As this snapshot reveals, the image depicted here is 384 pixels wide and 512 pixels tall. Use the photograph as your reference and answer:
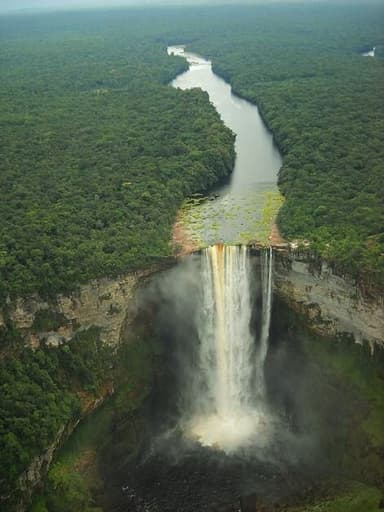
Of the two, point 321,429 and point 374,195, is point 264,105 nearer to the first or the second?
point 374,195

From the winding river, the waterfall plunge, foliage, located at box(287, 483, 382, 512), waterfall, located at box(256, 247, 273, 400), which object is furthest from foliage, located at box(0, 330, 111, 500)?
foliage, located at box(287, 483, 382, 512)

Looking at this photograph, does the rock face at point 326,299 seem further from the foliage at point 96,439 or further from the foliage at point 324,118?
the foliage at point 96,439

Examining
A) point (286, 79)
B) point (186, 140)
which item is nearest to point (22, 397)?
point (186, 140)

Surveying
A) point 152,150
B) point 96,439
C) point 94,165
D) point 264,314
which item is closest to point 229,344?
point 264,314

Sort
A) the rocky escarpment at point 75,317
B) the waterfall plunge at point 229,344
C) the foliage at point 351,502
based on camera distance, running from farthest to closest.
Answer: the waterfall plunge at point 229,344 < the rocky escarpment at point 75,317 < the foliage at point 351,502

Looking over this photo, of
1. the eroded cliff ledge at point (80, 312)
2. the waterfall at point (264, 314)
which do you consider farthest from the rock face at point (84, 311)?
the waterfall at point (264, 314)
